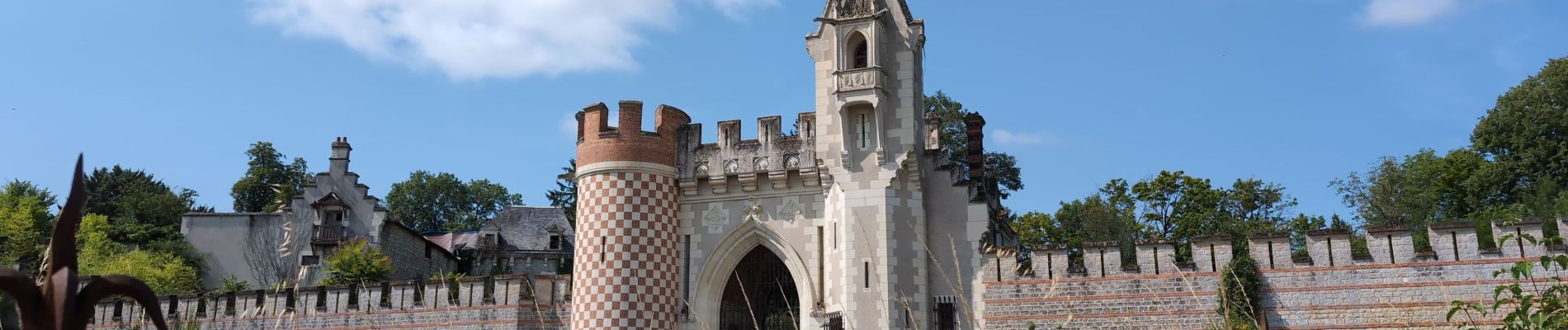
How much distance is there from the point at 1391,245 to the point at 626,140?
13.1m

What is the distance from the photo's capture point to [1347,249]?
749 inches

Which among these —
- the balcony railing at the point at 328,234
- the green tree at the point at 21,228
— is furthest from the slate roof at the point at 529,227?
the green tree at the point at 21,228

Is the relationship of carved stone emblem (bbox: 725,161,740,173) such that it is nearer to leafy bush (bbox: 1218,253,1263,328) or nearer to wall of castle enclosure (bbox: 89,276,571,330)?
wall of castle enclosure (bbox: 89,276,571,330)

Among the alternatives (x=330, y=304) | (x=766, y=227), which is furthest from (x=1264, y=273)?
(x=330, y=304)

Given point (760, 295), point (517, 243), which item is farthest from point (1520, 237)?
point (517, 243)

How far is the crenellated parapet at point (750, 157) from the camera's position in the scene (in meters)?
23.5

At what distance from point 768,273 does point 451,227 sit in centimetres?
4430

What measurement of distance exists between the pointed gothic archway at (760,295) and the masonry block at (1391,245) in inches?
392

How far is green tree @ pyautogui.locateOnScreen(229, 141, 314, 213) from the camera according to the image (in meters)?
58.1

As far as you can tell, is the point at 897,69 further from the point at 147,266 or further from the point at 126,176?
the point at 126,176

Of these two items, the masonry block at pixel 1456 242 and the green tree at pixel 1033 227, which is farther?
the green tree at pixel 1033 227

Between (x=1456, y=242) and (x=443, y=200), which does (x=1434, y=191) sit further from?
(x=443, y=200)

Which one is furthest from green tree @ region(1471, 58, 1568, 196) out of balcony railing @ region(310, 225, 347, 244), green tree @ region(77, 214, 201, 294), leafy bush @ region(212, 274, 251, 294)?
green tree @ region(77, 214, 201, 294)

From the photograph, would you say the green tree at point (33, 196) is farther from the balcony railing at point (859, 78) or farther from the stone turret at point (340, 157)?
the balcony railing at point (859, 78)
